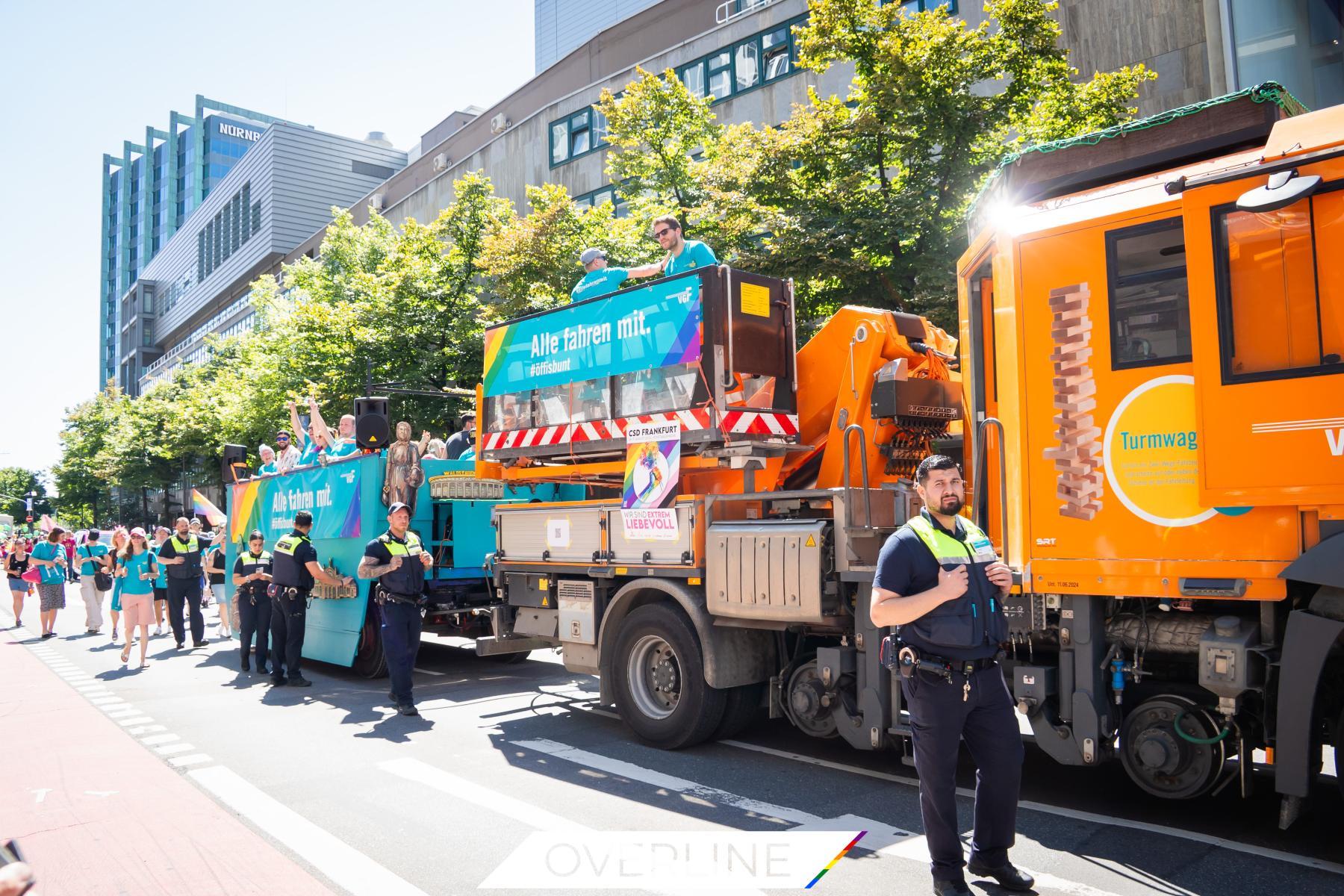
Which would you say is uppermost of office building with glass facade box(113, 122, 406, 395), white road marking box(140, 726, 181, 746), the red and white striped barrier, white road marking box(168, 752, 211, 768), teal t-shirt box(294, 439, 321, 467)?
office building with glass facade box(113, 122, 406, 395)

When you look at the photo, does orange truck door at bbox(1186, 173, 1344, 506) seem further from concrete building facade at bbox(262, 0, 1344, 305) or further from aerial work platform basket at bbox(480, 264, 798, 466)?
concrete building facade at bbox(262, 0, 1344, 305)

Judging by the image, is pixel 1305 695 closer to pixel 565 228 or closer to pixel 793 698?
pixel 793 698

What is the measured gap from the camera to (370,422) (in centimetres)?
1059

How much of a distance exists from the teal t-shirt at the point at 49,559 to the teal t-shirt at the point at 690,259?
623 inches

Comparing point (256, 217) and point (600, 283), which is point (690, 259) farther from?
point (256, 217)

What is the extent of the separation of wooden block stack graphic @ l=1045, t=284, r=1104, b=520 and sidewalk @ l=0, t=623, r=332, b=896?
413cm

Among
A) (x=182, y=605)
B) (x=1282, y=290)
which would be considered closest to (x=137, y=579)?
(x=182, y=605)

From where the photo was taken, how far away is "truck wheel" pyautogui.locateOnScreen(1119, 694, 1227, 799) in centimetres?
469

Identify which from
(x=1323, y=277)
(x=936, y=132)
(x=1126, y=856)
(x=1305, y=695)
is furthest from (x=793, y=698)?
(x=936, y=132)

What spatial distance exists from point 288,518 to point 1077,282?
34.7 ft

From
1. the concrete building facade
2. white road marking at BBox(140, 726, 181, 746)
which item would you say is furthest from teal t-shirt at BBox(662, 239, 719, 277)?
the concrete building facade

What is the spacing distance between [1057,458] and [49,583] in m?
18.6

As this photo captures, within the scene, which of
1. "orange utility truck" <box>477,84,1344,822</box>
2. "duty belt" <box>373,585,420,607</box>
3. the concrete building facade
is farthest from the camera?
the concrete building facade

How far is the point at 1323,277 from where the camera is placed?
423 centimetres
